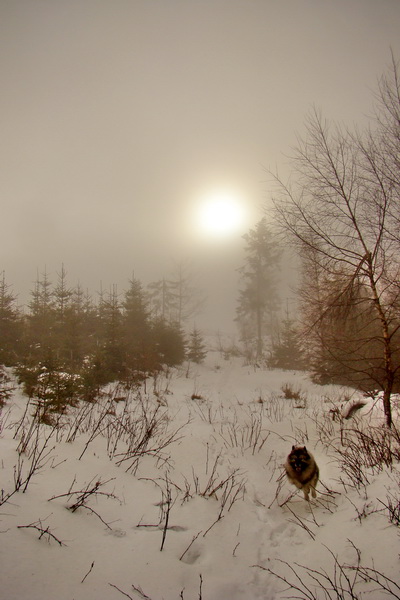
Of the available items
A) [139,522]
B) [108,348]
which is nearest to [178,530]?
[139,522]

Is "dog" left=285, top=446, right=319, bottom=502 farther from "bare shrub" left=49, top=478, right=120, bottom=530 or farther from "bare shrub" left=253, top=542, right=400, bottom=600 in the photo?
"bare shrub" left=49, top=478, right=120, bottom=530

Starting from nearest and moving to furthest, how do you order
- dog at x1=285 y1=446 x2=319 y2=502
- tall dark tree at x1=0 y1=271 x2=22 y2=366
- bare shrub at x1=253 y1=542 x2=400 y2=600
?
bare shrub at x1=253 y1=542 x2=400 y2=600
dog at x1=285 y1=446 x2=319 y2=502
tall dark tree at x1=0 y1=271 x2=22 y2=366

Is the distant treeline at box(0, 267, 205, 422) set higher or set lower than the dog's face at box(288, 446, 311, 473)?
higher

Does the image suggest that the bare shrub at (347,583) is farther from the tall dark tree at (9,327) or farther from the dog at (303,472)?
the tall dark tree at (9,327)

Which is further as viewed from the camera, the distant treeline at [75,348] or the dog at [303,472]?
the distant treeline at [75,348]

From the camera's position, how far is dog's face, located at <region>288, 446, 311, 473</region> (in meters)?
3.55

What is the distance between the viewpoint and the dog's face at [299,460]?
140 inches

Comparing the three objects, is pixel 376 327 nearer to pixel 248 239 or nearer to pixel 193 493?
pixel 193 493

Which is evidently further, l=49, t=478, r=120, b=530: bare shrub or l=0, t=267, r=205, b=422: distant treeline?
l=0, t=267, r=205, b=422: distant treeline

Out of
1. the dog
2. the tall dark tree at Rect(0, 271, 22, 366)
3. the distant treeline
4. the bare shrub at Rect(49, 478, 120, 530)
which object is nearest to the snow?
the bare shrub at Rect(49, 478, 120, 530)

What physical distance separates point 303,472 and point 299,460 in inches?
5.4

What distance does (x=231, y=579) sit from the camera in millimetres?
2086

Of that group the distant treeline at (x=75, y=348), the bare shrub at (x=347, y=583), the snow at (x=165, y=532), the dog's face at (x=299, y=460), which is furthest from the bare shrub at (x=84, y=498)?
the distant treeline at (x=75, y=348)

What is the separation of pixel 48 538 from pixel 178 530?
3.70 feet
